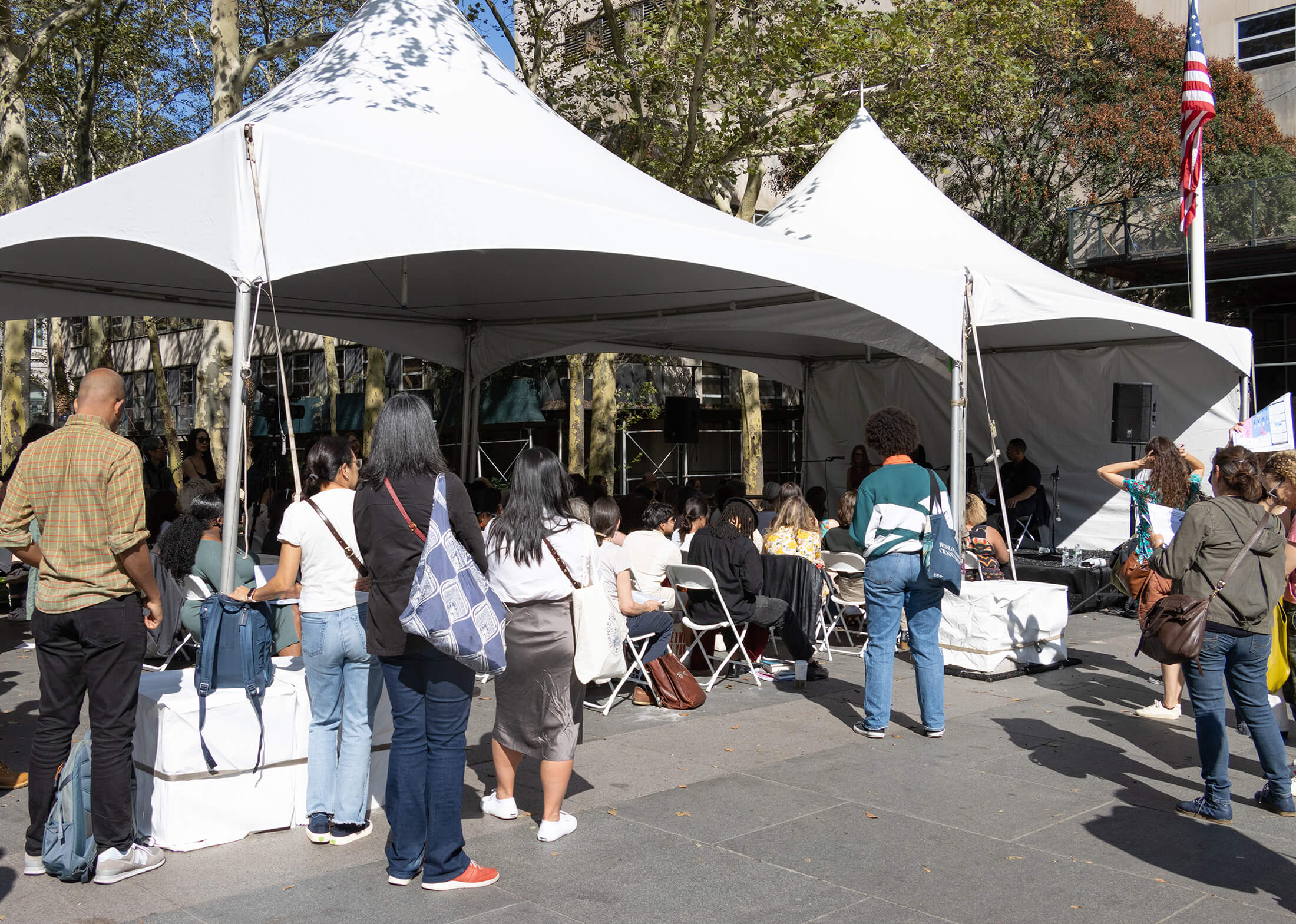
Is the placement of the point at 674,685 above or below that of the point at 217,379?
below

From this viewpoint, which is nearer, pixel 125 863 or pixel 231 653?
pixel 125 863

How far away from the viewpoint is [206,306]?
356 inches

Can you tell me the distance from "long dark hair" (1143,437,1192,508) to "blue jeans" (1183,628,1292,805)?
213 centimetres

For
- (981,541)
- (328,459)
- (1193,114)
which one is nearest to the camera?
(328,459)

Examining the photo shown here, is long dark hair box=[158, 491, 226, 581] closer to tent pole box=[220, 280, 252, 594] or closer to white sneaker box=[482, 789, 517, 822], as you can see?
tent pole box=[220, 280, 252, 594]

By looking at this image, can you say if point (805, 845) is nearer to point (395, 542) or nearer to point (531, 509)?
point (531, 509)

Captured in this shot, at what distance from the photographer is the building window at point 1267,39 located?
72.9 ft

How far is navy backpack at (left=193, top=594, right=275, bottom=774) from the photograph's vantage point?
3828 millimetres

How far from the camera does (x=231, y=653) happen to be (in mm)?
3881

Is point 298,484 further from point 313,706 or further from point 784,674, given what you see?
point 784,674

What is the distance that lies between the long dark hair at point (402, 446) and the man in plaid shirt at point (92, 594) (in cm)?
77

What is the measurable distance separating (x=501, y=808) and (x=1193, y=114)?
36.0 ft

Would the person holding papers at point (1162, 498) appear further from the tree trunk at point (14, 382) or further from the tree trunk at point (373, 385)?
the tree trunk at point (373, 385)

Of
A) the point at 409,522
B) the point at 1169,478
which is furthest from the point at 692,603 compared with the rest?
the point at 409,522
